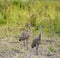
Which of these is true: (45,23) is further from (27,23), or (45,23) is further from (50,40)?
(50,40)

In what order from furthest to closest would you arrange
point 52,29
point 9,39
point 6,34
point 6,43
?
point 52,29, point 6,34, point 9,39, point 6,43

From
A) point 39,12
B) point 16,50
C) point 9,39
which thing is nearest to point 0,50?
point 16,50

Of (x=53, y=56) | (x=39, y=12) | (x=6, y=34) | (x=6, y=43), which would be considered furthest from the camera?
(x=39, y=12)

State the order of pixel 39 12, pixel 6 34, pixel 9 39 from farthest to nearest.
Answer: pixel 39 12
pixel 6 34
pixel 9 39

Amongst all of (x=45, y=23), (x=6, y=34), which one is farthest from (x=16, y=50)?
(x=45, y=23)

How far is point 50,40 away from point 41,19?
9.95ft

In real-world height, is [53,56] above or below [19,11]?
below

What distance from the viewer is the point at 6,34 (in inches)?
573

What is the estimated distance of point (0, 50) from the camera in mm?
11211

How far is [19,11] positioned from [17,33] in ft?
9.13

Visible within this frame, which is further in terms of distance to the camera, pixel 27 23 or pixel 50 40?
pixel 27 23

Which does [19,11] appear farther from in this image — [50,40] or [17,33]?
[50,40]

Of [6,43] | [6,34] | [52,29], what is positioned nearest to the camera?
[6,43]

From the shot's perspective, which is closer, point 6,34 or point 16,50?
point 16,50
